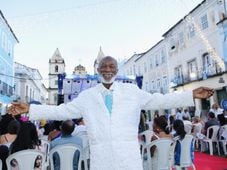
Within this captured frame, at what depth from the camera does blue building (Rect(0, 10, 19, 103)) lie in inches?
945

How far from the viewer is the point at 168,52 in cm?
2781

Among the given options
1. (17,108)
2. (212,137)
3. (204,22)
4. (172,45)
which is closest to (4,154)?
(17,108)

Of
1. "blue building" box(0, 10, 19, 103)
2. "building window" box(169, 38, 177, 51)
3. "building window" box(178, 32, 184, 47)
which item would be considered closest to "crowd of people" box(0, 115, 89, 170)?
"blue building" box(0, 10, 19, 103)

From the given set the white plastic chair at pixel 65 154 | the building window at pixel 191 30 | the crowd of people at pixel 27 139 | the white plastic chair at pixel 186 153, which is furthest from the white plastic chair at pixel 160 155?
the building window at pixel 191 30

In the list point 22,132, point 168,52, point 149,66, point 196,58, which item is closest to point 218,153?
point 22,132

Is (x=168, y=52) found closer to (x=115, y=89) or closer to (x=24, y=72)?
(x=24, y=72)

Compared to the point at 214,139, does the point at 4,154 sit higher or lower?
higher

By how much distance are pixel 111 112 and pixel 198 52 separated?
2102 cm

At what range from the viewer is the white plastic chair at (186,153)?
18.0ft

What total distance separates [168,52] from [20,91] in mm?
21409

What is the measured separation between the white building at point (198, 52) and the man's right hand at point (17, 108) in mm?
17663

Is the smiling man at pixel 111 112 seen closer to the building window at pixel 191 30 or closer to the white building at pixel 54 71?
the building window at pixel 191 30

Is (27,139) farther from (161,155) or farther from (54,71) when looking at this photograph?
(54,71)

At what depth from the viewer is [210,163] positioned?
748 cm
